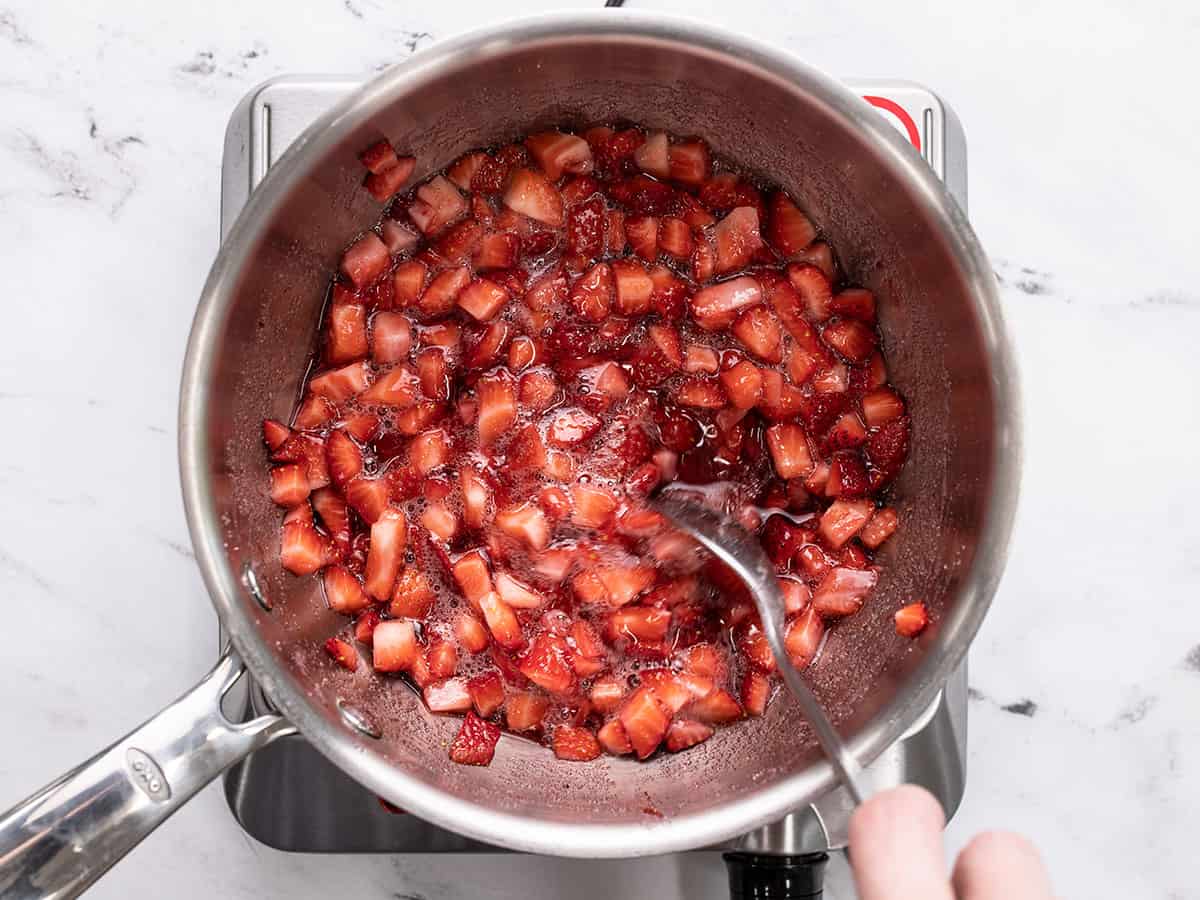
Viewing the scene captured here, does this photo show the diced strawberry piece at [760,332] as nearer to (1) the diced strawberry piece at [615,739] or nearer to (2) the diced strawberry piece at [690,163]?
(2) the diced strawberry piece at [690,163]

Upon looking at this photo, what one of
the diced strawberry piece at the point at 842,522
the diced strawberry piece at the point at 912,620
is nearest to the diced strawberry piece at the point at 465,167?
the diced strawberry piece at the point at 842,522

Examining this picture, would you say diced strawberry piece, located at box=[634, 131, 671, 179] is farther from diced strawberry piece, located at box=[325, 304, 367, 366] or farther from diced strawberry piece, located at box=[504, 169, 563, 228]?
diced strawberry piece, located at box=[325, 304, 367, 366]

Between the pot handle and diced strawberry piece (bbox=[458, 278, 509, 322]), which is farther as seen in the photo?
diced strawberry piece (bbox=[458, 278, 509, 322])

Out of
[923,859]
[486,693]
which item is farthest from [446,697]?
[923,859]

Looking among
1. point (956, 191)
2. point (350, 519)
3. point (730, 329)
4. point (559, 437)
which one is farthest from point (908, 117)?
point (350, 519)

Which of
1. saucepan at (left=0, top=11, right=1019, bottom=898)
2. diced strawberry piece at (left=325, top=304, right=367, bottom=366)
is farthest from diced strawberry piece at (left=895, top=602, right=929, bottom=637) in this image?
diced strawberry piece at (left=325, top=304, right=367, bottom=366)

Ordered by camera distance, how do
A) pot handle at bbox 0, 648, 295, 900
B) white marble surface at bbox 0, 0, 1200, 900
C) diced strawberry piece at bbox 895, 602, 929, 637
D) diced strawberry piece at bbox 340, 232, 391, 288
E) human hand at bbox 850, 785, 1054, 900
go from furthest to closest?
white marble surface at bbox 0, 0, 1200, 900 < diced strawberry piece at bbox 340, 232, 391, 288 < diced strawberry piece at bbox 895, 602, 929, 637 < pot handle at bbox 0, 648, 295, 900 < human hand at bbox 850, 785, 1054, 900

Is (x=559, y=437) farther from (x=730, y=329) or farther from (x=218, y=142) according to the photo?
(x=218, y=142)
